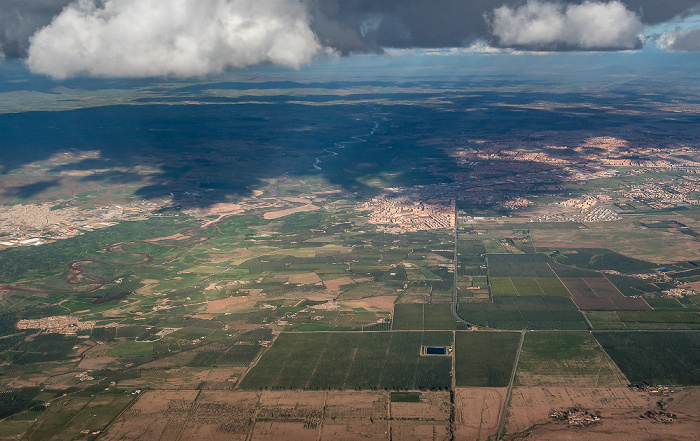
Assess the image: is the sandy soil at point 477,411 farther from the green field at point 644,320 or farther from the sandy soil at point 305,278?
the sandy soil at point 305,278

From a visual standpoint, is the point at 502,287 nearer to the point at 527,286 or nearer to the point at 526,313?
the point at 527,286

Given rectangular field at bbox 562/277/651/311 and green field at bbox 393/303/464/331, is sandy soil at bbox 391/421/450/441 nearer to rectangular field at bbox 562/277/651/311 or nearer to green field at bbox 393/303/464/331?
green field at bbox 393/303/464/331

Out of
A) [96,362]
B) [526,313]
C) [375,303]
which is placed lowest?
[526,313]

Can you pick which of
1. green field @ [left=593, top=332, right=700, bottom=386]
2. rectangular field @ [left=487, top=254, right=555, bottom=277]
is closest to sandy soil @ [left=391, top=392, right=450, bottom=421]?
green field @ [left=593, top=332, right=700, bottom=386]

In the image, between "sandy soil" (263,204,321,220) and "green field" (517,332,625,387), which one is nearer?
"green field" (517,332,625,387)

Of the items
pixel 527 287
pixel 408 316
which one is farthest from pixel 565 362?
pixel 527 287

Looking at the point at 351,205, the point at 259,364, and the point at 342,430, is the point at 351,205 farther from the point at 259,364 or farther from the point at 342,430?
the point at 342,430
